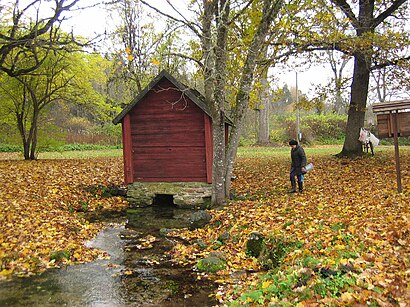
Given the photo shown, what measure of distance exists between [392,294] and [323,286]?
32.3 inches

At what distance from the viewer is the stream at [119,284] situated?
5891mm

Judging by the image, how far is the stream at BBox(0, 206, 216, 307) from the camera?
589cm

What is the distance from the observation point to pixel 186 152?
1351cm

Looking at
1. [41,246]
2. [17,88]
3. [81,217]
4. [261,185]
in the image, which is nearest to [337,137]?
[261,185]

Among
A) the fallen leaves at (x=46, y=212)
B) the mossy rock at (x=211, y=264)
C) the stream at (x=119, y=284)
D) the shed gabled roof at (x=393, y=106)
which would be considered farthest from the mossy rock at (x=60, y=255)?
the shed gabled roof at (x=393, y=106)

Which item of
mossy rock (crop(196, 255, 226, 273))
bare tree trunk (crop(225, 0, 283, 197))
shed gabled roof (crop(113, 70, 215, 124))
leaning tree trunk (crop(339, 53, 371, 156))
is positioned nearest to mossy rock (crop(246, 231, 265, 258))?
mossy rock (crop(196, 255, 226, 273))

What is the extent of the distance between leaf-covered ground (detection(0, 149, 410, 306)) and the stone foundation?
0.62m

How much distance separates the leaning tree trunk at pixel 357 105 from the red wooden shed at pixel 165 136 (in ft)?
25.1

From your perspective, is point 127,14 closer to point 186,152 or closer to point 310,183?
point 186,152

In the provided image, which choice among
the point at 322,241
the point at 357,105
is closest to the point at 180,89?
the point at 322,241

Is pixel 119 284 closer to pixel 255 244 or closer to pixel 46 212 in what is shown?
pixel 255 244

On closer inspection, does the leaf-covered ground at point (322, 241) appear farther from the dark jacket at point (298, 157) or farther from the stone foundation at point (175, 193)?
the stone foundation at point (175, 193)

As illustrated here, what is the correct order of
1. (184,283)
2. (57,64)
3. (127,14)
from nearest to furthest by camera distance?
1. (184,283)
2. (57,64)
3. (127,14)

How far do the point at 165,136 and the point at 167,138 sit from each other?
0.10 metres
